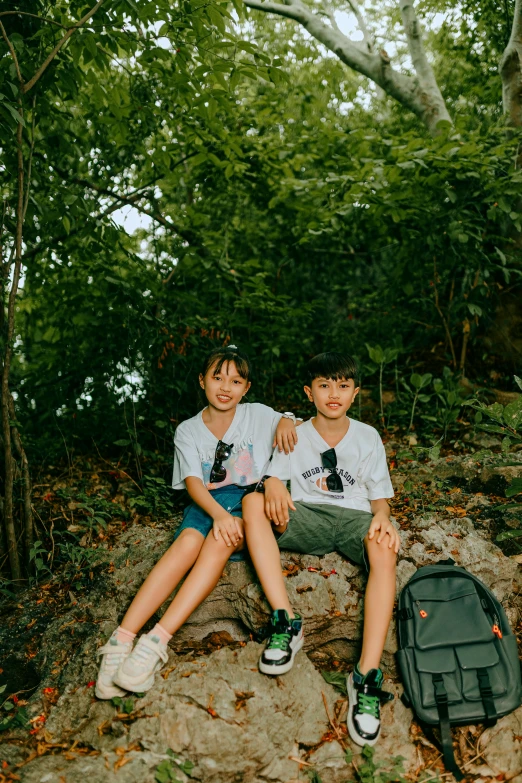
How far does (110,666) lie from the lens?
7.33 feet

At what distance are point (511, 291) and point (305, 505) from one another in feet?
11.5

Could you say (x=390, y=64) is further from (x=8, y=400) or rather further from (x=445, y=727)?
(x=445, y=727)

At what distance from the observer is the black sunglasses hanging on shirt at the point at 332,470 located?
8.80 ft

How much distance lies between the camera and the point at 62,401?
418cm

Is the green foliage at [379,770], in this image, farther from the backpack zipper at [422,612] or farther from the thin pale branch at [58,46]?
the thin pale branch at [58,46]

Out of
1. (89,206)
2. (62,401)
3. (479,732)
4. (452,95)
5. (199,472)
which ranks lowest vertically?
(479,732)

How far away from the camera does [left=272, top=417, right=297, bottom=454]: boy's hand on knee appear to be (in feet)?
8.79

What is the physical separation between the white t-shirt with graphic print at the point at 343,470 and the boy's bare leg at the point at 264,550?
0.21 meters

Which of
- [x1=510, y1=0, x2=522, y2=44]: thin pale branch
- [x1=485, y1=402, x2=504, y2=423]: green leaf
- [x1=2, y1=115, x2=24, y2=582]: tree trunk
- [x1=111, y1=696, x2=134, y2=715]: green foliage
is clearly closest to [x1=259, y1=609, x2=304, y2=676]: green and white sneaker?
[x1=111, y1=696, x2=134, y2=715]: green foliage

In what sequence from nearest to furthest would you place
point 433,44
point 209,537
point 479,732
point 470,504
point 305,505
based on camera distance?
point 479,732 < point 209,537 < point 305,505 < point 470,504 < point 433,44

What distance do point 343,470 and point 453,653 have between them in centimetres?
91

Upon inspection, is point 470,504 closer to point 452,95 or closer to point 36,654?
point 36,654

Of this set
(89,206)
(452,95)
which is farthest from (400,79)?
(89,206)

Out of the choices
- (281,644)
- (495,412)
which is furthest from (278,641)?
(495,412)
